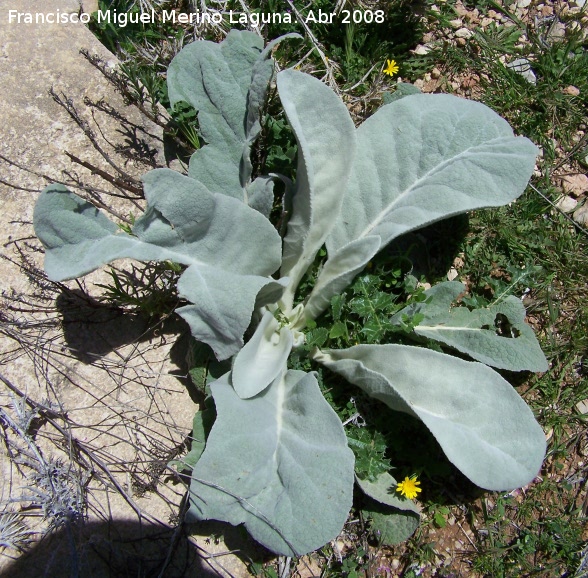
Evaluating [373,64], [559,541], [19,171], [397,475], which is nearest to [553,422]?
[559,541]

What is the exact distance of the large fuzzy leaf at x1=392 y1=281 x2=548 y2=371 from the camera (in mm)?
2059

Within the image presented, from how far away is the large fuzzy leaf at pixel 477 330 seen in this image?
6.75 feet

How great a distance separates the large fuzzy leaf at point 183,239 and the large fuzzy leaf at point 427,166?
40 centimetres

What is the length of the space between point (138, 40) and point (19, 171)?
2.55 feet

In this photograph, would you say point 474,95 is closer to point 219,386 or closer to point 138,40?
point 138,40

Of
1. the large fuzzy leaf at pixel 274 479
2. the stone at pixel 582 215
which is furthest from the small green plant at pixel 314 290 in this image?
the stone at pixel 582 215

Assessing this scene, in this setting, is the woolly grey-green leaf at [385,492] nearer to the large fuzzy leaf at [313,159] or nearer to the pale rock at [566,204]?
the large fuzzy leaf at [313,159]

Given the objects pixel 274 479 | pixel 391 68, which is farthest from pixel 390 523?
pixel 391 68

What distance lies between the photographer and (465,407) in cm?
185

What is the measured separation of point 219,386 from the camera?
72.7 inches

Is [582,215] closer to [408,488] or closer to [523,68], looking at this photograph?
[523,68]

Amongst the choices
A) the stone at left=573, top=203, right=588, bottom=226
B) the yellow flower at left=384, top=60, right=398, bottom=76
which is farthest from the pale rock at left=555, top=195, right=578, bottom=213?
the yellow flower at left=384, top=60, right=398, bottom=76

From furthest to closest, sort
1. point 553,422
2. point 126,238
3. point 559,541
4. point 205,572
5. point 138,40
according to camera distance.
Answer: point 138,40 → point 553,422 → point 559,541 → point 205,572 → point 126,238

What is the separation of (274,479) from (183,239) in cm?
76
